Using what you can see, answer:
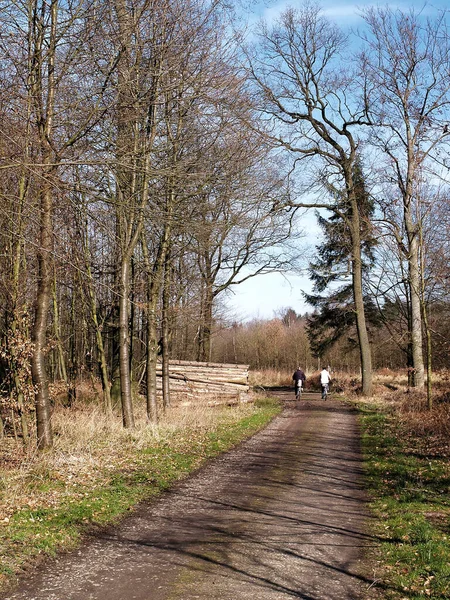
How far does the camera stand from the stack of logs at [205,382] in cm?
2339

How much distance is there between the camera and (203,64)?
11234mm

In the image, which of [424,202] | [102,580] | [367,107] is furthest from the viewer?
[367,107]

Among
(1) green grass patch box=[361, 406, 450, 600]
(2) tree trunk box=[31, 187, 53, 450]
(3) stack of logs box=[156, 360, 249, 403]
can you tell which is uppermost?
(2) tree trunk box=[31, 187, 53, 450]

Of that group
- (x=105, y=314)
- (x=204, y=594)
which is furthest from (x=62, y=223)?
(x=204, y=594)

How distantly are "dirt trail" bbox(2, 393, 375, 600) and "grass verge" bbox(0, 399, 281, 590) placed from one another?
340 millimetres

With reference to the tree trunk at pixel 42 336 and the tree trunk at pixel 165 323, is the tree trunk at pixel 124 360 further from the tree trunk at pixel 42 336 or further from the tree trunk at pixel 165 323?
the tree trunk at pixel 42 336

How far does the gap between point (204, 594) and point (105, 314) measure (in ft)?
55.4

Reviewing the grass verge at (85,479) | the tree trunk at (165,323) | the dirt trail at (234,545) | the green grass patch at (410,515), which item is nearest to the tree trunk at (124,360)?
the grass verge at (85,479)

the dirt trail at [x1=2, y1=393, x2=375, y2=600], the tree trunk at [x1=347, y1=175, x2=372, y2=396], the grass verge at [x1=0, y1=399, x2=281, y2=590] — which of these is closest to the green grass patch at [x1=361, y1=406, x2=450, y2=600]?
the dirt trail at [x1=2, y1=393, x2=375, y2=600]

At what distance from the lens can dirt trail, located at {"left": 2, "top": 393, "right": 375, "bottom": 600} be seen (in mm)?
5298

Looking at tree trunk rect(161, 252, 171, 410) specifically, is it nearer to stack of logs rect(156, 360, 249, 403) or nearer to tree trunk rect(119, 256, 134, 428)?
stack of logs rect(156, 360, 249, 403)

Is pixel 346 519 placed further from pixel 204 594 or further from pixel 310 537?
pixel 204 594

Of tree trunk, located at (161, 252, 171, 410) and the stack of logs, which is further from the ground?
tree trunk, located at (161, 252, 171, 410)

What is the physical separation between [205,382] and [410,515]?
53.8ft
